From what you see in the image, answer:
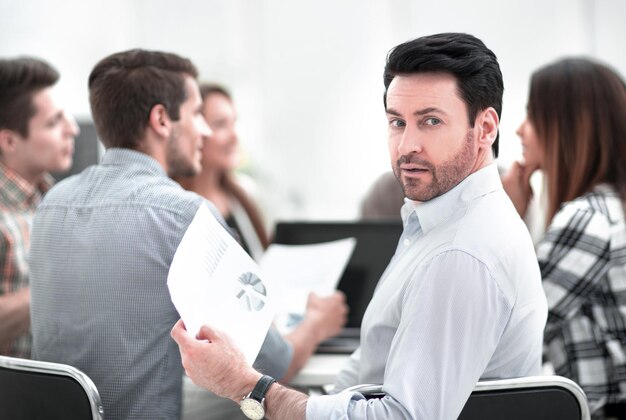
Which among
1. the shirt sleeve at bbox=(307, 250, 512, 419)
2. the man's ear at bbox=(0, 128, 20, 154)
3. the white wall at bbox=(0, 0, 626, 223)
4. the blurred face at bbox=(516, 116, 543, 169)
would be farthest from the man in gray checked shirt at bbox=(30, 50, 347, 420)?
the white wall at bbox=(0, 0, 626, 223)

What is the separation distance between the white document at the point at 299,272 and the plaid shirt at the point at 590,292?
581 millimetres

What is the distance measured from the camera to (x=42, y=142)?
245 centimetres

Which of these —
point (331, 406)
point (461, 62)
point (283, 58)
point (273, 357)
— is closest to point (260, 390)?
point (331, 406)

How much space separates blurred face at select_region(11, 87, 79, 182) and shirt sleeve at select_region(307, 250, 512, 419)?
164 cm

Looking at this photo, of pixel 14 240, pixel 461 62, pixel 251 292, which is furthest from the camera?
pixel 14 240

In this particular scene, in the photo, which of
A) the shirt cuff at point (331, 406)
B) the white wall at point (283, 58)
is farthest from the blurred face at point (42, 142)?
the white wall at point (283, 58)

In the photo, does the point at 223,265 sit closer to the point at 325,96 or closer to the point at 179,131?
the point at 179,131

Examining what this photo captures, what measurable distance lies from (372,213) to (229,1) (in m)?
3.56

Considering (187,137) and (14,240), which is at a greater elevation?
(187,137)

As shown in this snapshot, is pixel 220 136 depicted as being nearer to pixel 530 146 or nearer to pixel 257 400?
pixel 530 146

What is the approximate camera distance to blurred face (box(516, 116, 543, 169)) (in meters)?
2.17

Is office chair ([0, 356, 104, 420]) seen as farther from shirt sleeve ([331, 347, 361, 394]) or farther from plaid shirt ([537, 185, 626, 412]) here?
plaid shirt ([537, 185, 626, 412])

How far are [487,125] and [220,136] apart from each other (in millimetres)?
1937

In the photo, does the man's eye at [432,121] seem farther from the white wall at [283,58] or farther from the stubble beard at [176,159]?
the white wall at [283,58]
